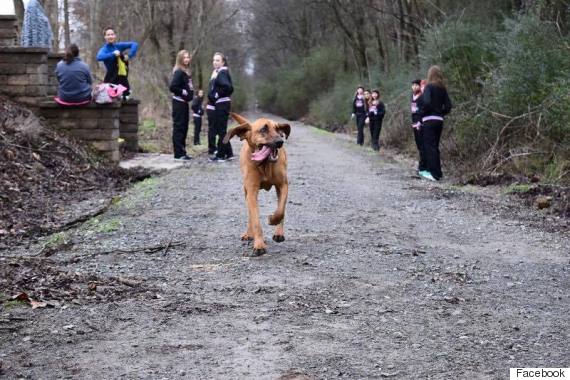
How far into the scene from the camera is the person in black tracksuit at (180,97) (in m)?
16.4

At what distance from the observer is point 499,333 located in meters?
5.05

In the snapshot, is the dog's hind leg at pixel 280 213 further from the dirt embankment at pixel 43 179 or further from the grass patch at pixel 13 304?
the dirt embankment at pixel 43 179

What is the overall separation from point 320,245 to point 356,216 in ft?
7.09

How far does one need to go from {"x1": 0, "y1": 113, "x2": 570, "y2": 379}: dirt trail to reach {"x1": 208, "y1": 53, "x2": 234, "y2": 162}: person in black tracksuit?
6057mm

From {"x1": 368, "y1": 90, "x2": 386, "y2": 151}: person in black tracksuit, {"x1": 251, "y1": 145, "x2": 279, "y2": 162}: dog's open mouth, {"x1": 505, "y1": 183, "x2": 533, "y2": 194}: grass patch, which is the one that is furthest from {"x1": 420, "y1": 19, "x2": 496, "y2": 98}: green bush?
{"x1": 251, "y1": 145, "x2": 279, "y2": 162}: dog's open mouth

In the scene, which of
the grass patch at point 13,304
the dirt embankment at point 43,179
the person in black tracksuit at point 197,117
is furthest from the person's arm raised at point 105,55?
the grass patch at point 13,304

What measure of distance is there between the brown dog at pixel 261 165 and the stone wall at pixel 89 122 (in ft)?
25.1

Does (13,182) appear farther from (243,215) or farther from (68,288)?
(68,288)

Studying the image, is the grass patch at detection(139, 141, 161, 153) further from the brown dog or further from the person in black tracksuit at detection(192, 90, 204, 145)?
the brown dog

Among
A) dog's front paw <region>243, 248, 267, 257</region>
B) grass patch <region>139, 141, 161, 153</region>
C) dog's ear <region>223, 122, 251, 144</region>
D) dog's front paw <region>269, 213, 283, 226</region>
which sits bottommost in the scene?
grass patch <region>139, 141, 161, 153</region>

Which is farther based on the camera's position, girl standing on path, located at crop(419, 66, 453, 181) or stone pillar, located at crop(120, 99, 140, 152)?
stone pillar, located at crop(120, 99, 140, 152)

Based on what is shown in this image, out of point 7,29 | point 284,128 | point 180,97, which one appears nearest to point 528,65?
point 180,97

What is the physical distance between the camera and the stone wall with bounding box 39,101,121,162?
14.7 metres

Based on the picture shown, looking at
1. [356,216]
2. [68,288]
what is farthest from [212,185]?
[68,288]
